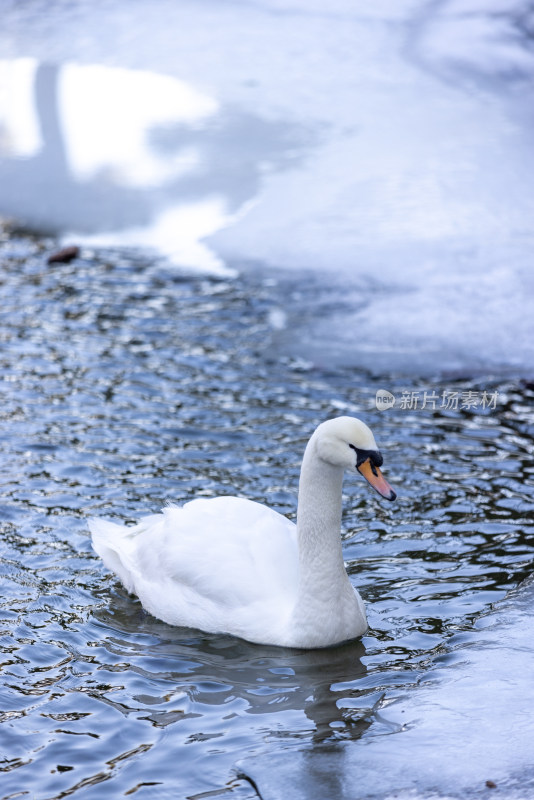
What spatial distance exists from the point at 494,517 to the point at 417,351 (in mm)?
2809

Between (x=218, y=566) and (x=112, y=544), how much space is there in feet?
2.48

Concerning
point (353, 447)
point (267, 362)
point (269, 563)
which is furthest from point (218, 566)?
point (267, 362)

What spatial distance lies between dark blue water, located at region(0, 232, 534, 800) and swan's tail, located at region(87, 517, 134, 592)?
104mm

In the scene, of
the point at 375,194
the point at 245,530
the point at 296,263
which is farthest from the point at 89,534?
the point at 375,194

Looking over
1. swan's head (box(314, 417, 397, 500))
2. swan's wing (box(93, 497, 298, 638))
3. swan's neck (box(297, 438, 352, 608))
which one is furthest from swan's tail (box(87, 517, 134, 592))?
swan's head (box(314, 417, 397, 500))

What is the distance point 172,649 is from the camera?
4828mm

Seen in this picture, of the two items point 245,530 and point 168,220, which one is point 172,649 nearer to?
point 245,530

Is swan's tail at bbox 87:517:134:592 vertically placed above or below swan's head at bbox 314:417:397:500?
below

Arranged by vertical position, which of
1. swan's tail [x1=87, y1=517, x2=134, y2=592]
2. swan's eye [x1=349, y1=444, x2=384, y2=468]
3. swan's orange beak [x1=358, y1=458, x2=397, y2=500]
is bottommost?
swan's tail [x1=87, y1=517, x2=134, y2=592]

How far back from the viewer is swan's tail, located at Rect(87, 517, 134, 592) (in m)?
5.43

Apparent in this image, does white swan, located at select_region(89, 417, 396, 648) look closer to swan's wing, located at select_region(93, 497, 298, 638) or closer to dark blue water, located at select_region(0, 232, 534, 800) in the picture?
swan's wing, located at select_region(93, 497, 298, 638)

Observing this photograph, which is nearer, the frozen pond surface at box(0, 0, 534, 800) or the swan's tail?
the frozen pond surface at box(0, 0, 534, 800)

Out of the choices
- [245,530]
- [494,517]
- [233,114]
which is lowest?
[494,517]

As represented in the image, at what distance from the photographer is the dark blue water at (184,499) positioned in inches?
161
